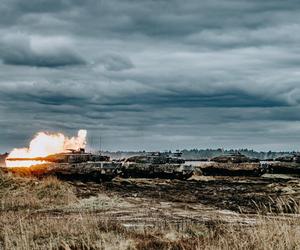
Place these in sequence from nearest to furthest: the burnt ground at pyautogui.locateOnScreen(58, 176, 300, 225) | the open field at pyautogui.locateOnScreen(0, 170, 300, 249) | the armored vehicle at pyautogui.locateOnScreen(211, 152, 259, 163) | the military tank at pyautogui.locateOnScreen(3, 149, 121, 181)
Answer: the open field at pyautogui.locateOnScreen(0, 170, 300, 249) < the burnt ground at pyautogui.locateOnScreen(58, 176, 300, 225) < the military tank at pyautogui.locateOnScreen(3, 149, 121, 181) < the armored vehicle at pyautogui.locateOnScreen(211, 152, 259, 163)

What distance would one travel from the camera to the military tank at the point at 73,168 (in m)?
36.9

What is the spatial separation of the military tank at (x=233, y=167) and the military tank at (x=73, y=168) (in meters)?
12.3

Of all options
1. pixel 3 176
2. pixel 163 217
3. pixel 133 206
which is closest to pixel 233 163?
pixel 3 176

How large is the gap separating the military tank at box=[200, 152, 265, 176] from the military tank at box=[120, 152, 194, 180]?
5254mm

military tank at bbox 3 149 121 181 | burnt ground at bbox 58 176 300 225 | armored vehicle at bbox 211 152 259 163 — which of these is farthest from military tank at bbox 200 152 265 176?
burnt ground at bbox 58 176 300 225

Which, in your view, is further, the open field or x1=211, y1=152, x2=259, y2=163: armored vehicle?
x1=211, y1=152, x2=259, y2=163: armored vehicle

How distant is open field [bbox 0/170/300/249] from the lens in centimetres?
1246

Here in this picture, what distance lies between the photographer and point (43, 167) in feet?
121

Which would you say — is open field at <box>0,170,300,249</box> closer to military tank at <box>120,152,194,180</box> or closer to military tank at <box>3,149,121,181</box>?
military tank at <box>3,149,121,181</box>

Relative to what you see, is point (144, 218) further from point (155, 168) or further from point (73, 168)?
point (155, 168)

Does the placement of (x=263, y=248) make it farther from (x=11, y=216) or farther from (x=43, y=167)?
(x=43, y=167)

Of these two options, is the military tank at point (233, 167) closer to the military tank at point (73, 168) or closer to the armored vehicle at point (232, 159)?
the armored vehicle at point (232, 159)

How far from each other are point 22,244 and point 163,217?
732 cm

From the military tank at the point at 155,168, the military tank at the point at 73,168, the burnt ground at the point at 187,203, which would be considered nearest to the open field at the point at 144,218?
the burnt ground at the point at 187,203
